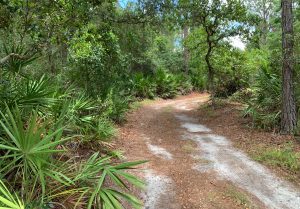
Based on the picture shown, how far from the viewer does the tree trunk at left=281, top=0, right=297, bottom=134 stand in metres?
8.50

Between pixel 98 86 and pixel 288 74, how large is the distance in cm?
614

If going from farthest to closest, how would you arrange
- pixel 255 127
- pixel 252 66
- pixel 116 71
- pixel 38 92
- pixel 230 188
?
1. pixel 252 66
2. pixel 116 71
3. pixel 255 127
4. pixel 230 188
5. pixel 38 92

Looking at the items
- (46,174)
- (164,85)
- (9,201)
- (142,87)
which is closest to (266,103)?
(46,174)

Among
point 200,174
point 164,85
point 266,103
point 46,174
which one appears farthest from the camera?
point 164,85

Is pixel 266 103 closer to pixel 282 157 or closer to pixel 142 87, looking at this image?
pixel 282 157

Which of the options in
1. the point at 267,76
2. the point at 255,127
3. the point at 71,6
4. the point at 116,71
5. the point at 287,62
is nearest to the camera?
the point at 71,6

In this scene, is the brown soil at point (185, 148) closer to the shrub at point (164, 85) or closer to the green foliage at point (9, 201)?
the green foliage at point (9, 201)

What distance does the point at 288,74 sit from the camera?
8.63 m

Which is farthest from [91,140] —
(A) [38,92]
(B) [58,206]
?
(B) [58,206]

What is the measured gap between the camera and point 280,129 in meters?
8.86

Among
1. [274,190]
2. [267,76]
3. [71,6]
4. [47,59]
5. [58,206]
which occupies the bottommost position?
[274,190]

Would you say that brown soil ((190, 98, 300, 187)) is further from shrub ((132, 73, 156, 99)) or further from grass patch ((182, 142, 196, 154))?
shrub ((132, 73, 156, 99))

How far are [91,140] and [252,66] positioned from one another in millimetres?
10099

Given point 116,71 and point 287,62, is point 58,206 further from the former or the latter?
point 116,71
